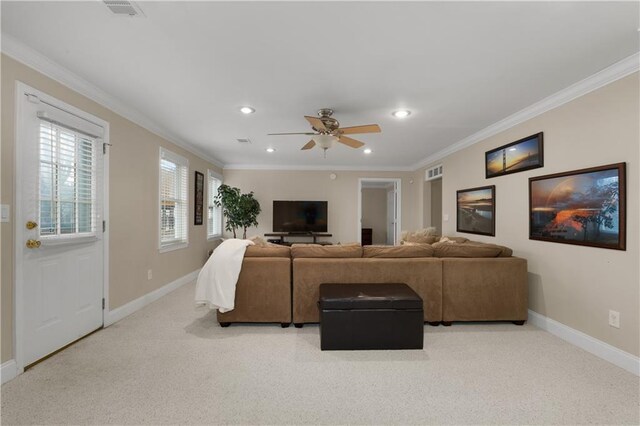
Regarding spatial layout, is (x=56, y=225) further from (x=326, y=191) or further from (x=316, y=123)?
(x=326, y=191)

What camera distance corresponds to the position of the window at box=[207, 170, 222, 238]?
20.2 ft

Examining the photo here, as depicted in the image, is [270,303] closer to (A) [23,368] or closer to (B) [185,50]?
(A) [23,368]

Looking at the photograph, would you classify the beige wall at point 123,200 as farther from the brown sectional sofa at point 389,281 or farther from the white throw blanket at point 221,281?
the brown sectional sofa at point 389,281

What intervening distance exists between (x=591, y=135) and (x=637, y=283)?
4.27ft

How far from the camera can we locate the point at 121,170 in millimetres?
3246

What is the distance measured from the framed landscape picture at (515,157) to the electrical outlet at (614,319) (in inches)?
60.6

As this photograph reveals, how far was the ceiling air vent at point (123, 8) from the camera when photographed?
5.45 feet

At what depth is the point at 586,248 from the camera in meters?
2.59

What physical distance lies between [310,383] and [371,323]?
77 centimetres

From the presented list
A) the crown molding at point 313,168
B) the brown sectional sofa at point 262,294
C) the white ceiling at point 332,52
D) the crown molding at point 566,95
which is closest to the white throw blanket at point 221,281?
the brown sectional sofa at point 262,294

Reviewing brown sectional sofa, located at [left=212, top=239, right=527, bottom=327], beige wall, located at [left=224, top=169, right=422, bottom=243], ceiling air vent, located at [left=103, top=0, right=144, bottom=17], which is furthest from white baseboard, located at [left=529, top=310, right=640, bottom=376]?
ceiling air vent, located at [left=103, top=0, right=144, bottom=17]

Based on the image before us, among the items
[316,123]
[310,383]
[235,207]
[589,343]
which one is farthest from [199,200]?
[589,343]

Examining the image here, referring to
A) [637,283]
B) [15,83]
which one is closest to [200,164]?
[15,83]

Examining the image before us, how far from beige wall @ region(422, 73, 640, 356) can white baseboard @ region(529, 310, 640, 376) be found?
5cm
